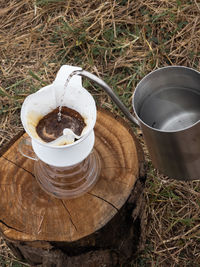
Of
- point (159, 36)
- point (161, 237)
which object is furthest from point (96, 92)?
point (161, 237)

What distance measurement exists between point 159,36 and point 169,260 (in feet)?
5.03

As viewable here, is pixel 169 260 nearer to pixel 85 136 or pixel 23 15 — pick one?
pixel 85 136

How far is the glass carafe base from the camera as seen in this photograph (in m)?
1.68

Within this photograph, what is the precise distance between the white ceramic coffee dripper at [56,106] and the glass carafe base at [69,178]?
217mm

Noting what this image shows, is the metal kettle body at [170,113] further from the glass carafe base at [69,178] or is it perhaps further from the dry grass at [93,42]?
the dry grass at [93,42]

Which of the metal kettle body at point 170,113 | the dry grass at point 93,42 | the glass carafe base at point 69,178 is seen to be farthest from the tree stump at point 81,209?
the dry grass at point 93,42

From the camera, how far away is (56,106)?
160 cm

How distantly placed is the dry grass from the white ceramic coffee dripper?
1010mm

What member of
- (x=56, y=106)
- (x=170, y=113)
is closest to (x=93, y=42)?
(x=170, y=113)

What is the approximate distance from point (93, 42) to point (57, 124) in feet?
4.67

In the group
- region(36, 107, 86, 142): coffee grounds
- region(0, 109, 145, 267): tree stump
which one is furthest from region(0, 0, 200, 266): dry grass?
region(36, 107, 86, 142): coffee grounds

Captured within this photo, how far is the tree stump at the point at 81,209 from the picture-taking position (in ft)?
5.25

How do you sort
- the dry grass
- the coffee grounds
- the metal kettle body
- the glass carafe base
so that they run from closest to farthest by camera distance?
the metal kettle body
the coffee grounds
the glass carafe base
the dry grass

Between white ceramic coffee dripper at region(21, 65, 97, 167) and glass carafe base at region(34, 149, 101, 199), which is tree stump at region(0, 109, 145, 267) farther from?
white ceramic coffee dripper at region(21, 65, 97, 167)
